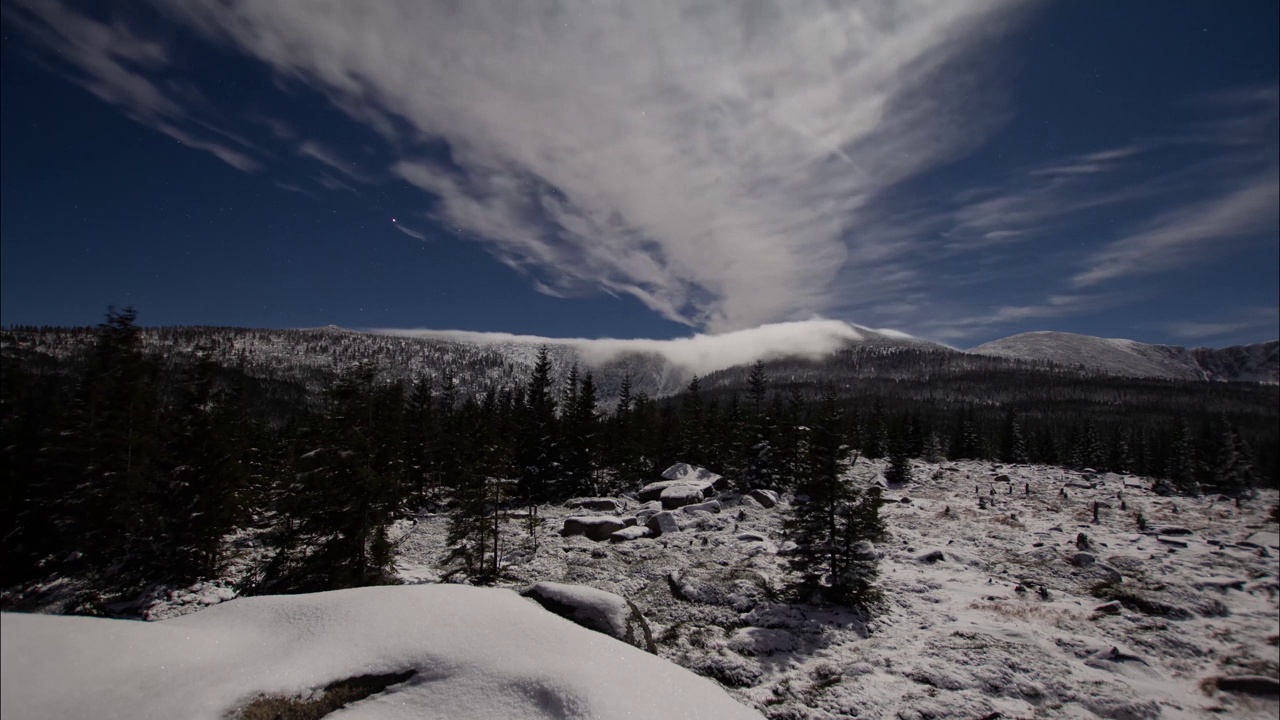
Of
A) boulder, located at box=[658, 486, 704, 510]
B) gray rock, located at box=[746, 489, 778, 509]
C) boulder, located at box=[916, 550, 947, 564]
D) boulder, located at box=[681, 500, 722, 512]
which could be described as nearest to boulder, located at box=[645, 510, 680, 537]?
boulder, located at box=[681, 500, 722, 512]

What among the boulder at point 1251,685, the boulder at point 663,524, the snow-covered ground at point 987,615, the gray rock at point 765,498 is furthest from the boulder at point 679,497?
the boulder at point 1251,685

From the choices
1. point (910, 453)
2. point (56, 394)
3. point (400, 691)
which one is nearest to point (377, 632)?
point (400, 691)

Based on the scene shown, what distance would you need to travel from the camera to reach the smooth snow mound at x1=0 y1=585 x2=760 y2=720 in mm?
4305

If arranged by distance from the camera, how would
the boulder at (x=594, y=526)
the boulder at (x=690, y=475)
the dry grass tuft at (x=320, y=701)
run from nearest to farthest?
the dry grass tuft at (x=320, y=701) → the boulder at (x=594, y=526) → the boulder at (x=690, y=475)

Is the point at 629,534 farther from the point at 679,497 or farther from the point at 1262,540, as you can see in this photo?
the point at 1262,540

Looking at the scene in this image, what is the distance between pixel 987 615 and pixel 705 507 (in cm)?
2007

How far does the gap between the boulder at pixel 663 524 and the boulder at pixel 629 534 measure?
0.48m

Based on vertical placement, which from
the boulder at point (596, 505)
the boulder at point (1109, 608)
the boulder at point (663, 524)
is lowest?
the boulder at point (596, 505)

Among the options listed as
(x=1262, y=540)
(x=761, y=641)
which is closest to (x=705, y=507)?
(x=761, y=641)

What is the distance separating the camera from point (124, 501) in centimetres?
2019

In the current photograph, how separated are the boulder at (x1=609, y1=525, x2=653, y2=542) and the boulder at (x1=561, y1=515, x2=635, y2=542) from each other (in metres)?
0.50

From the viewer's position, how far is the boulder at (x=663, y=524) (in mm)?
30422

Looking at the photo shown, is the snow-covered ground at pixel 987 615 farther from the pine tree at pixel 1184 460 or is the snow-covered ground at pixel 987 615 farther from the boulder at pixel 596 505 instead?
the boulder at pixel 596 505

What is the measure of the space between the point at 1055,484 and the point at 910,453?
29.8 meters
